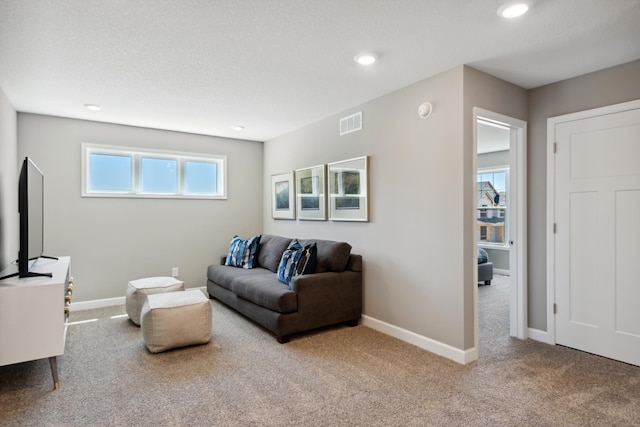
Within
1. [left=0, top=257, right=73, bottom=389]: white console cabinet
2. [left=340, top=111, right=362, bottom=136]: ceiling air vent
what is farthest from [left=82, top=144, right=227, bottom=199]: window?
[left=0, top=257, right=73, bottom=389]: white console cabinet

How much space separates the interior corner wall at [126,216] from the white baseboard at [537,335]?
3889 millimetres

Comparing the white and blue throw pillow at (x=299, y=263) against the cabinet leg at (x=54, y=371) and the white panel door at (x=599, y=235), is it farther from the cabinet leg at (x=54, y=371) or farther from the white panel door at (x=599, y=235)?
the white panel door at (x=599, y=235)

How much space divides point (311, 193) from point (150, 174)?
2.22 meters

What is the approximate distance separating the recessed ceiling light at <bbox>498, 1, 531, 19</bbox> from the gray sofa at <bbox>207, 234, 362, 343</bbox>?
2331 millimetres

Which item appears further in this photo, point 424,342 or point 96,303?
point 96,303

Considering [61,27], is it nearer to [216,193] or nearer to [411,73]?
[411,73]

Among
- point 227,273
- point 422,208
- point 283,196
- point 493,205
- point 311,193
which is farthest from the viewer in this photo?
point 493,205

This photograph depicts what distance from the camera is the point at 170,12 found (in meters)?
2.06

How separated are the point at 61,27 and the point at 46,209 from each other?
2720 mm

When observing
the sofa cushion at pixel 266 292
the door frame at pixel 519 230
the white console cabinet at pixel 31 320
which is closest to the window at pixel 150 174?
the sofa cushion at pixel 266 292

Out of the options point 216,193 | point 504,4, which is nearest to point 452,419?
point 504,4

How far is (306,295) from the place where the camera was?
3.33 metres

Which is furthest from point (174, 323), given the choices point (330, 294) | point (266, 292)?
point (330, 294)

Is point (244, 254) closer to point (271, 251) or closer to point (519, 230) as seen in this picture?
point (271, 251)
